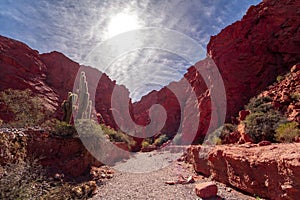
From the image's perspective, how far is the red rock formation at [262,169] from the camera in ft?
12.7

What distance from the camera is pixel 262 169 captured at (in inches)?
189

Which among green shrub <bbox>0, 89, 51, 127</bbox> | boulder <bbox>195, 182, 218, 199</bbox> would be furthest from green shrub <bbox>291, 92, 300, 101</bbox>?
green shrub <bbox>0, 89, 51, 127</bbox>

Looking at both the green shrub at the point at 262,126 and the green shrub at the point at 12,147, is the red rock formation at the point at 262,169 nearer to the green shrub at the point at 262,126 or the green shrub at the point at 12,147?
the green shrub at the point at 262,126

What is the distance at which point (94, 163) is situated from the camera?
413 inches

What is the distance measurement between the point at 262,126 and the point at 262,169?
4675 millimetres

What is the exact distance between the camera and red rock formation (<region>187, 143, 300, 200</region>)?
3.87 meters

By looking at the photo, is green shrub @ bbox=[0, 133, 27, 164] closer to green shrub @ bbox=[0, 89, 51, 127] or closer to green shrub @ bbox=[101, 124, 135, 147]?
green shrub @ bbox=[0, 89, 51, 127]

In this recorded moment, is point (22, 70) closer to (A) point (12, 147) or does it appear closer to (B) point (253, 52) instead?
(A) point (12, 147)

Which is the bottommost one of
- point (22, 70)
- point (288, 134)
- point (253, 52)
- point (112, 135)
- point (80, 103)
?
point (112, 135)

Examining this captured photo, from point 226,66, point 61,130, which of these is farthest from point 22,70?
point 226,66

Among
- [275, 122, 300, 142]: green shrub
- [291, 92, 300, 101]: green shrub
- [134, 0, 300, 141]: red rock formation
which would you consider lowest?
[275, 122, 300, 142]: green shrub

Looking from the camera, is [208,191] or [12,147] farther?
[12,147]

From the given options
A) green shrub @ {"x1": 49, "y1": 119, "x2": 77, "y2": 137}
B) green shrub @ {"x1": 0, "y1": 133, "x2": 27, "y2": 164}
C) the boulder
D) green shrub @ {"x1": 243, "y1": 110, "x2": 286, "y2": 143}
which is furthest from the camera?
green shrub @ {"x1": 49, "y1": 119, "x2": 77, "y2": 137}

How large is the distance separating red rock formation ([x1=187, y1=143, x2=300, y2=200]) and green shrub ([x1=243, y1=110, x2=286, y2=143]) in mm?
2830
